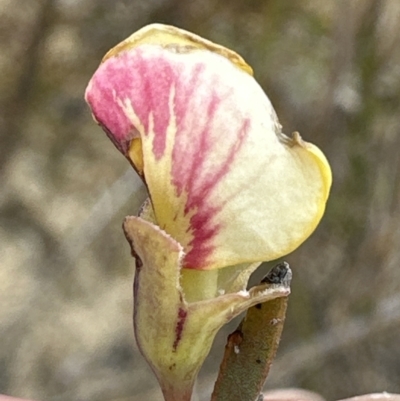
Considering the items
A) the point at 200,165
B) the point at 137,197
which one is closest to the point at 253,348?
the point at 200,165

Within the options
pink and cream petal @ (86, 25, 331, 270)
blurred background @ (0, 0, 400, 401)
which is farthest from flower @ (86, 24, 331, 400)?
blurred background @ (0, 0, 400, 401)

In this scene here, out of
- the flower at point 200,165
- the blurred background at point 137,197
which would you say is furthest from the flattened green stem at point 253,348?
the blurred background at point 137,197

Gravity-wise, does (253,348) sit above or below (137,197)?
above

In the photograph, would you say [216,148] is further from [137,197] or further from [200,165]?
[137,197]

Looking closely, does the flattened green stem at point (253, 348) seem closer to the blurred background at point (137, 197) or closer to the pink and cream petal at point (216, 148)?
the pink and cream petal at point (216, 148)

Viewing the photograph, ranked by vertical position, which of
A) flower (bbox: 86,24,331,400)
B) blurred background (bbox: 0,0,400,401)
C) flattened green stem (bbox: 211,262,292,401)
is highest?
flower (bbox: 86,24,331,400)

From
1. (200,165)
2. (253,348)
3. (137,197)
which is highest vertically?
(200,165)

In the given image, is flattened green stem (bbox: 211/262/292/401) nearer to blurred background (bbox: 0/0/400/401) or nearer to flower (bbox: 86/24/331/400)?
flower (bbox: 86/24/331/400)

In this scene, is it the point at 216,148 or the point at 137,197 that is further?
the point at 137,197
